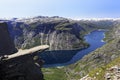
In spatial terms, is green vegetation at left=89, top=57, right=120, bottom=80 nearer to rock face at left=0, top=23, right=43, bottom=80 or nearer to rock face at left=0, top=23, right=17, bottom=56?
rock face at left=0, top=23, right=43, bottom=80

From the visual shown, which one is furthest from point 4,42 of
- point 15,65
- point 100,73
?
point 100,73

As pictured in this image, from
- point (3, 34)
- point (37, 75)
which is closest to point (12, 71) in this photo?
point (37, 75)

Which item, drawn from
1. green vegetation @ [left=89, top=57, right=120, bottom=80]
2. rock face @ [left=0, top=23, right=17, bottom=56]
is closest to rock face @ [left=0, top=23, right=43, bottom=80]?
rock face @ [left=0, top=23, right=17, bottom=56]

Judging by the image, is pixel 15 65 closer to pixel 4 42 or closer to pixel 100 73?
pixel 4 42

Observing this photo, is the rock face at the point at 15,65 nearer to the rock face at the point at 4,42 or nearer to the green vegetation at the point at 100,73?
the rock face at the point at 4,42

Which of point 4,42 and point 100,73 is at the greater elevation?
point 100,73

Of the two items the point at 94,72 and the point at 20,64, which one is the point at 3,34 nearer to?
the point at 20,64

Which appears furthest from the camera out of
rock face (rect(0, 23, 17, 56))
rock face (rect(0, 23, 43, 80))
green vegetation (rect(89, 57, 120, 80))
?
rock face (rect(0, 23, 17, 56))

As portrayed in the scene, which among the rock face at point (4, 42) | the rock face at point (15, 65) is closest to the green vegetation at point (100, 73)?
the rock face at point (15, 65)

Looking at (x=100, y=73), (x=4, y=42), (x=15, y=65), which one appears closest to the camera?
(x=100, y=73)
